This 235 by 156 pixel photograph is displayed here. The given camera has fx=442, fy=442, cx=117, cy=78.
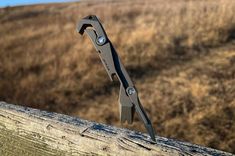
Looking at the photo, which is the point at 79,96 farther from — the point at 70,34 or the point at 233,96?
the point at 70,34

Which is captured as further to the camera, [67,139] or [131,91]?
[67,139]

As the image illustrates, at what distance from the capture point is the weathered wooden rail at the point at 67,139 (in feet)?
4.80

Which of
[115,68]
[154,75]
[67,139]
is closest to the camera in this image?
[115,68]

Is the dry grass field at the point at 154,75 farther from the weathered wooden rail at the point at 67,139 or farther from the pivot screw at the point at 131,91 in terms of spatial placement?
the pivot screw at the point at 131,91

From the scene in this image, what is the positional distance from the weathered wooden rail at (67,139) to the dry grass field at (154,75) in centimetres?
329

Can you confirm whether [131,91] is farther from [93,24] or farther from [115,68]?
[93,24]

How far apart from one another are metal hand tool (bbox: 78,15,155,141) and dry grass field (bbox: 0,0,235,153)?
3516 mm

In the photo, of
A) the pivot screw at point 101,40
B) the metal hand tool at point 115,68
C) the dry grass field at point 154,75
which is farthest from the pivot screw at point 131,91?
the dry grass field at point 154,75

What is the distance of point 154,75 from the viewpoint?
757cm

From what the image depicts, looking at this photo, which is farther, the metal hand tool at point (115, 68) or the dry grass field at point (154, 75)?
the dry grass field at point (154, 75)

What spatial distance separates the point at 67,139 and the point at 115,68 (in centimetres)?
44

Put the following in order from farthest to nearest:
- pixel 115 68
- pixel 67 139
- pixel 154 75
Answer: pixel 154 75 < pixel 67 139 < pixel 115 68

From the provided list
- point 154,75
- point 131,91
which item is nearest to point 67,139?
point 131,91

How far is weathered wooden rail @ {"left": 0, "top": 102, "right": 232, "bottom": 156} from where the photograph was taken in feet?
4.80
